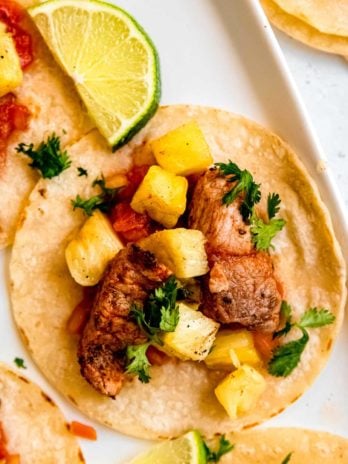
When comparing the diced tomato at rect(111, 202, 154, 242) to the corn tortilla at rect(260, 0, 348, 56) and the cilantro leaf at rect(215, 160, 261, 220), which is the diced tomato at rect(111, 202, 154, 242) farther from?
the corn tortilla at rect(260, 0, 348, 56)

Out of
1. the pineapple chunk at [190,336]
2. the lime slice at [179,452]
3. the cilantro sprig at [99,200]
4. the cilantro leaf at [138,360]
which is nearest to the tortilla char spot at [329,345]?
the pineapple chunk at [190,336]

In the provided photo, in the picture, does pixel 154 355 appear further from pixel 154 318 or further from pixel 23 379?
pixel 23 379

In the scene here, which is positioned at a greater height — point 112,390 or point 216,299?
point 216,299

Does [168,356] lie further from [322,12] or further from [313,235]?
[322,12]

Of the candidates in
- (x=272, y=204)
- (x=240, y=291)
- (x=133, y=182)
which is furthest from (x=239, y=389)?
(x=133, y=182)

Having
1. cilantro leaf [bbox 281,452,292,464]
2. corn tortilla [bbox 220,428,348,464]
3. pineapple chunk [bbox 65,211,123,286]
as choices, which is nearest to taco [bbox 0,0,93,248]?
pineapple chunk [bbox 65,211,123,286]

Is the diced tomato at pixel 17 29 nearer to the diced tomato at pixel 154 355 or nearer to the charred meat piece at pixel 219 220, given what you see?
the charred meat piece at pixel 219 220

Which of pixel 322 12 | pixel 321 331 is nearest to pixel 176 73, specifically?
pixel 322 12
